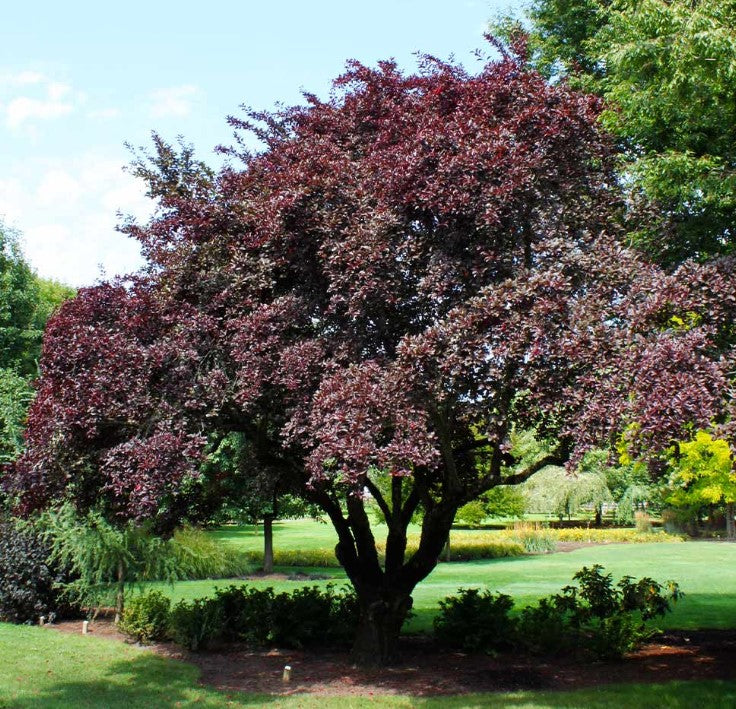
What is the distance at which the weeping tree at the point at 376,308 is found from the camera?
6852mm

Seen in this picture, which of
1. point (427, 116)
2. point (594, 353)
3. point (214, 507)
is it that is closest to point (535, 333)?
point (594, 353)

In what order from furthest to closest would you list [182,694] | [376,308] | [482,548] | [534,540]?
[534,540]
[482,548]
[182,694]
[376,308]

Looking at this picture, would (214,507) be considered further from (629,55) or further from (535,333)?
(629,55)

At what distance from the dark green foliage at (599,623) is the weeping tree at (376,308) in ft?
8.89

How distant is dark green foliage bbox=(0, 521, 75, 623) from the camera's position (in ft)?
46.7

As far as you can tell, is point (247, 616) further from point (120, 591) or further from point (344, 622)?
point (120, 591)

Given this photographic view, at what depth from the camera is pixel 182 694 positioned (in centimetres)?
873

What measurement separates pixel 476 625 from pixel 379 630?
1619mm

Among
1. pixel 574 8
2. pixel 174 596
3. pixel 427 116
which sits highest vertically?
pixel 574 8

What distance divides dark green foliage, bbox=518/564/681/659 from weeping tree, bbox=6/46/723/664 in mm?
2709

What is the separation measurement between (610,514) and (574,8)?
50961 mm

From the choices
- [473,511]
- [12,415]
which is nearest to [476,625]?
[12,415]

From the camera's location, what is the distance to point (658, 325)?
7.06 meters

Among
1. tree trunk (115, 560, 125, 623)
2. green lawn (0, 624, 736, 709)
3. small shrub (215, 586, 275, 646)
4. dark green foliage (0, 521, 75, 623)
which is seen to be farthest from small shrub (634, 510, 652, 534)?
green lawn (0, 624, 736, 709)
